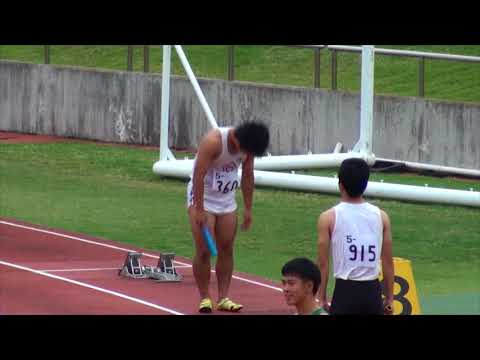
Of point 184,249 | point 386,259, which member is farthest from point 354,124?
point 386,259

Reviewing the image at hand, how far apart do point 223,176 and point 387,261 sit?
313cm

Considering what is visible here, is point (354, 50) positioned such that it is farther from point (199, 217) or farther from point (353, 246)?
point (353, 246)

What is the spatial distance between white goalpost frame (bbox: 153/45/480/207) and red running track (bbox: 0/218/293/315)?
4.49 m

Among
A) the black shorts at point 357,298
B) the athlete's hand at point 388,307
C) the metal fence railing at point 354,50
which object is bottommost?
the athlete's hand at point 388,307

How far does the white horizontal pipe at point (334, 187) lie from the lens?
18870 mm

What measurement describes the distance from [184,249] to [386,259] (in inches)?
299

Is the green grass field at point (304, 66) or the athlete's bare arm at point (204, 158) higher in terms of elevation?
the green grass field at point (304, 66)

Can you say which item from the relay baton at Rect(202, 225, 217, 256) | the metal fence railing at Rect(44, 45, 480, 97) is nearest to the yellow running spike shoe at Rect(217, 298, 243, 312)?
the relay baton at Rect(202, 225, 217, 256)

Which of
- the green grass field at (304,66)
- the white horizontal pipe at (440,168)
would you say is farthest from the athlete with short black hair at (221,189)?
the green grass field at (304,66)

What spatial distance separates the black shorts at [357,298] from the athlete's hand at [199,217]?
310cm

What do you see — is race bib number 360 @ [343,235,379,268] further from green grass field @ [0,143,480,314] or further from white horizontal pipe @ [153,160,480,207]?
white horizontal pipe @ [153,160,480,207]

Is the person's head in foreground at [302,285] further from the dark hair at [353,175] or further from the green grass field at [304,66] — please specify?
the green grass field at [304,66]

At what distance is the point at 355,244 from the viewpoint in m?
7.90
